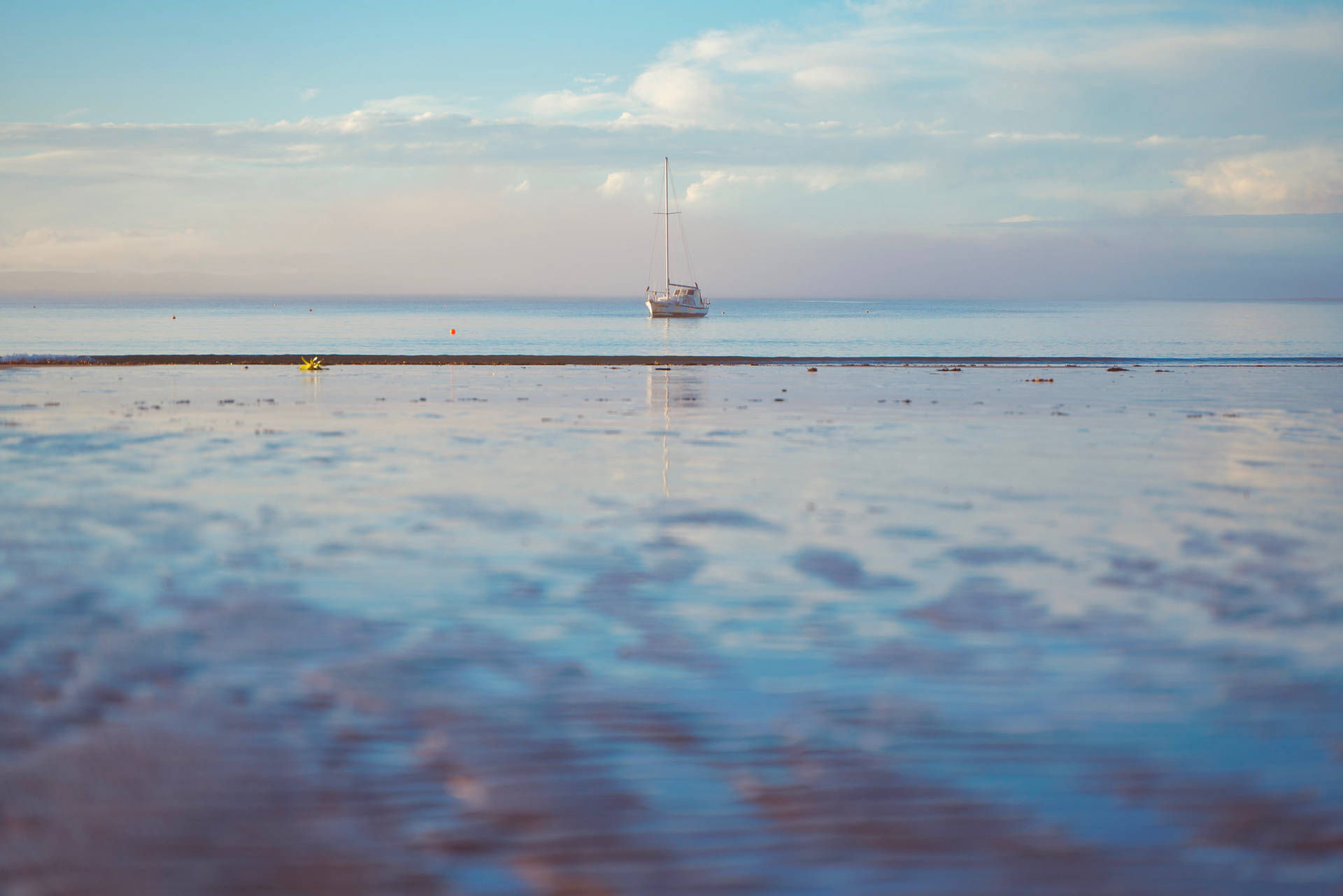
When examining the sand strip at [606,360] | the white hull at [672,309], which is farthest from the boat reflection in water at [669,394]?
the white hull at [672,309]

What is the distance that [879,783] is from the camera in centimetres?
546

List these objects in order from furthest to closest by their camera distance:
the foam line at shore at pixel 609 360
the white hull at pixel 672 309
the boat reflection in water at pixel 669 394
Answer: the white hull at pixel 672 309
the foam line at shore at pixel 609 360
the boat reflection in water at pixel 669 394

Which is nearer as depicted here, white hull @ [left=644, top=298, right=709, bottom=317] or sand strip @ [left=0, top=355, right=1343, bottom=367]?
sand strip @ [left=0, top=355, right=1343, bottom=367]

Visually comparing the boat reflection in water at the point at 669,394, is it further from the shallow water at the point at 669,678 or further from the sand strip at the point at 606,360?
the sand strip at the point at 606,360

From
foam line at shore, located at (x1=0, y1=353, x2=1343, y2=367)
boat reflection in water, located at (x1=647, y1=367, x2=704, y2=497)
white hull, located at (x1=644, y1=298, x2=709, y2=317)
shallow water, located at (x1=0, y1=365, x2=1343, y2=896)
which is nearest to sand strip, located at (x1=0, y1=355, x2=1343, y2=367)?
foam line at shore, located at (x1=0, y1=353, x2=1343, y2=367)

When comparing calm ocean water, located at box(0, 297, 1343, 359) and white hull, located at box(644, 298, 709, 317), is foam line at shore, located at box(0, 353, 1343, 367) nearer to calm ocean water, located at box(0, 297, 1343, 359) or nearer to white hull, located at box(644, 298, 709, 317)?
calm ocean water, located at box(0, 297, 1343, 359)

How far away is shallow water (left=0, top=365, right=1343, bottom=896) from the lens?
15.6ft

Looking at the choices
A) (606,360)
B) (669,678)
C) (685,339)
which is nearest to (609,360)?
(606,360)

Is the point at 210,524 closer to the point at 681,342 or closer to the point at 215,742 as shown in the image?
the point at 215,742

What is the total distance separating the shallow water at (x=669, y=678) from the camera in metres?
4.76

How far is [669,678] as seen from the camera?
7.05 meters

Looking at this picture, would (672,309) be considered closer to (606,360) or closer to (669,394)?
(606,360)

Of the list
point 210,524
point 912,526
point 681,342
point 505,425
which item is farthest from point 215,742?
point 681,342

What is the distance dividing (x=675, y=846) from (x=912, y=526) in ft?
26.4
